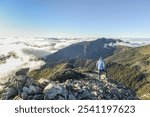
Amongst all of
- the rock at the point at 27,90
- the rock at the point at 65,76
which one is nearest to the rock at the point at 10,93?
the rock at the point at 27,90

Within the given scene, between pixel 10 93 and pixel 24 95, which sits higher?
pixel 24 95

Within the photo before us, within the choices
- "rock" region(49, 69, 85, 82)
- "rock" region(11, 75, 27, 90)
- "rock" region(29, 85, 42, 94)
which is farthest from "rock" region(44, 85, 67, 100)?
"rock" region(49, 69, 85, 82)

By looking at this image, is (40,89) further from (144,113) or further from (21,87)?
(144,113)

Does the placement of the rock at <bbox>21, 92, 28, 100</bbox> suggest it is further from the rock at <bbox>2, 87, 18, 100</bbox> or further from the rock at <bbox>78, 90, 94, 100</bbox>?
the rock at <bbox>78, 90, 94, 100</bbox>

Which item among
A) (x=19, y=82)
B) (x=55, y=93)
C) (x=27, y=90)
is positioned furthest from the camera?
(x=19, y=82)

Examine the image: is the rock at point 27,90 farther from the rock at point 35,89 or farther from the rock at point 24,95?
the rock at point 24,95

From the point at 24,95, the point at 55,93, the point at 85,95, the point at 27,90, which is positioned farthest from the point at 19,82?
the point at 85,95

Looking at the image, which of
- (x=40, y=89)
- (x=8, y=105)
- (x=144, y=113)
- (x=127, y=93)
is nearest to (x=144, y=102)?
(x=144, y=113)

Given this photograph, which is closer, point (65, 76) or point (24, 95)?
point (24, 95)

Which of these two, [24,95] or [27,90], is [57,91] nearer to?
[27,90]
